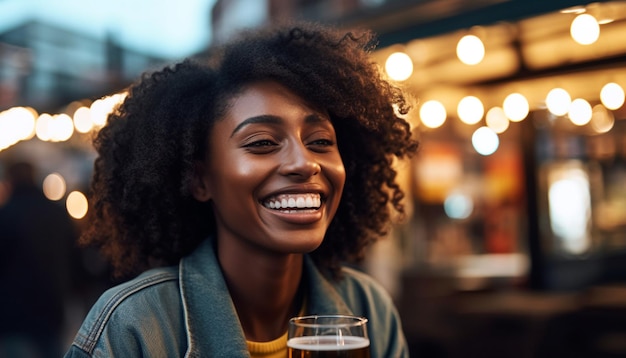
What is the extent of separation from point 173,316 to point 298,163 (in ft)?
1.72

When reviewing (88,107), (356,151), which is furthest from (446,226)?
(356,151)

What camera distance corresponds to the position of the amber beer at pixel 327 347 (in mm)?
1466

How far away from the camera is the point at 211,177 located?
6.78ft

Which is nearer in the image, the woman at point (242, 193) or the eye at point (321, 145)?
the woman at point (242, 193)

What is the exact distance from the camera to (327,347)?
147cm

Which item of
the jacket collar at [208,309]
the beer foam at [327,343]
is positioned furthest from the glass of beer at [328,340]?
the jacket collar at [208,309]

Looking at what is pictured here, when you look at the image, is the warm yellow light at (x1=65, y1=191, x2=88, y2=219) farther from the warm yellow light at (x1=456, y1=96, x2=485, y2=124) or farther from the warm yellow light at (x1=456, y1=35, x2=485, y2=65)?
the warm yellow light at (x1=456, y1=35, x2=485, y2=65)

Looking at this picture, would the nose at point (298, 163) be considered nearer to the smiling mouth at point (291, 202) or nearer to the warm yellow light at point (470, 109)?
the smiling mouth at point (291, 202)

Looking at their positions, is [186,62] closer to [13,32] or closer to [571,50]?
[571,50]

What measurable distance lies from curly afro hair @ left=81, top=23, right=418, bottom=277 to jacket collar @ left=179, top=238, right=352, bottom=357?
0.18 meters

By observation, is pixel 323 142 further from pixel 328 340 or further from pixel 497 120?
pixel 497 120

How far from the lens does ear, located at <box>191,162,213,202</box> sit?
2109mm

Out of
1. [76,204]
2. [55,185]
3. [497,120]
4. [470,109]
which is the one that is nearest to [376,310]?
[470,109]

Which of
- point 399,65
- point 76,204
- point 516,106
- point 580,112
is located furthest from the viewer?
point 76,204
